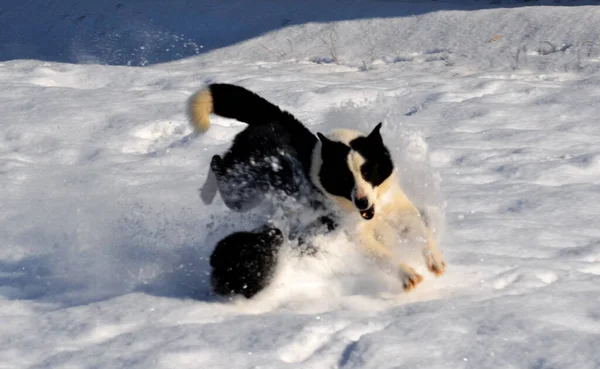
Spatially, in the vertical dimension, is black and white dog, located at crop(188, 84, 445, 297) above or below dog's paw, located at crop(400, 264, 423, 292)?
above

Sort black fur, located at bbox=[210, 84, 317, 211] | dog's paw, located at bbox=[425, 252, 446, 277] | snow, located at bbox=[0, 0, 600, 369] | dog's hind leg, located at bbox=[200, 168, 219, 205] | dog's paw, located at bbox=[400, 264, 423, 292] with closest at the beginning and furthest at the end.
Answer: snow, located at bbox=[0, 0, 600, 369]
dog's paw, located at bbox=[400, 264, 423, 292]
dog's paw, located at bbox=[425, 252, 446, 277]
black fur, located at bbox=[210, 84, 317, 211]
dog's hind leg, located at bbox=[200, 168, 219, 205]

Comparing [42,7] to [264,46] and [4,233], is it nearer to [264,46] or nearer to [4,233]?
[264,46]

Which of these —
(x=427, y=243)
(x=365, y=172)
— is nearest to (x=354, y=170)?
(x=365, y=172)

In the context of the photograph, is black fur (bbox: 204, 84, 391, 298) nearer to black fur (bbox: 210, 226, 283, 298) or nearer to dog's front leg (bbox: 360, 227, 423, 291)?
black fur (bbox: 210, 226, 283, 298)

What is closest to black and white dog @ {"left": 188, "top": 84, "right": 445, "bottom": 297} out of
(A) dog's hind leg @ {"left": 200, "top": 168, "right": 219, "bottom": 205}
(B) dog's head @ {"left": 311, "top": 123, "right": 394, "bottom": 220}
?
(B) dog's head @ {"left": 311, "top": 123, "right": 394, "bottom": 220}

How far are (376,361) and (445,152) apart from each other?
3191 millimetres

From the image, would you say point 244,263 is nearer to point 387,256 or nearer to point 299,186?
point 299,186

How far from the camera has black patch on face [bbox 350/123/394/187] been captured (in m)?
4.10

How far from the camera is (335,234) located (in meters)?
4.20

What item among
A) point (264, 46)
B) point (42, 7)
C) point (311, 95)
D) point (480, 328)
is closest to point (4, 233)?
point (480, 328)

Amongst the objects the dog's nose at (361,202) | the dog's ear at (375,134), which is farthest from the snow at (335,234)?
the dog's ear at (375,134)

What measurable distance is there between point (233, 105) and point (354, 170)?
102 centimetres

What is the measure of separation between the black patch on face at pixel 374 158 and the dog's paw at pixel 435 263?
39 centimetres

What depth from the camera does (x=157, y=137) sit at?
6820 mm
